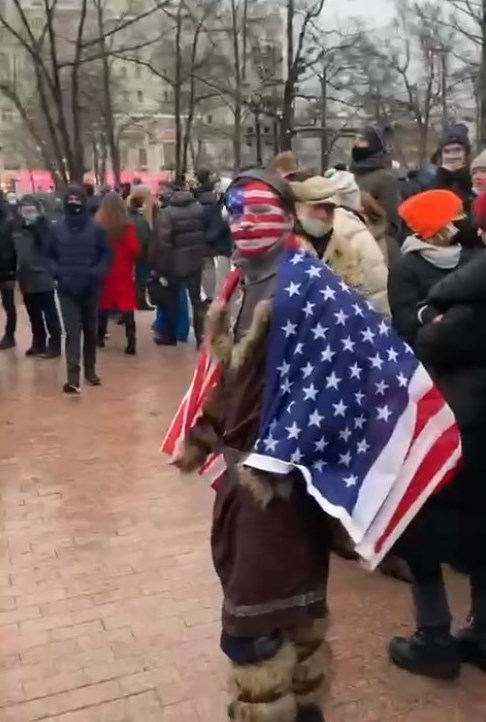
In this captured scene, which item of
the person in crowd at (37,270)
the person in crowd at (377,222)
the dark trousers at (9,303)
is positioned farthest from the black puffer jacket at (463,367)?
the dark trousers at (9,303)

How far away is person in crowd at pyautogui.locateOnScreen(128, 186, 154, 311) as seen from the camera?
12.1 metres

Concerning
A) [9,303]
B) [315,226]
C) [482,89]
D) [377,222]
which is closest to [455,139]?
[377,222]

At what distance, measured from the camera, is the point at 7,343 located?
10.9 m

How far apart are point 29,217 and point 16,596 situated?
19.5ft

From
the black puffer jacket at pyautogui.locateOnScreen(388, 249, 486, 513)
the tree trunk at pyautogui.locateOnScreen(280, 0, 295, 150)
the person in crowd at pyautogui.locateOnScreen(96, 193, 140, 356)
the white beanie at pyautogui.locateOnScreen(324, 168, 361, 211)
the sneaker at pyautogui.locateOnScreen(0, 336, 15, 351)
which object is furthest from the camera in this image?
the tree trunk at pyautogui.locateOnScreen(280, 0, 295, 150)

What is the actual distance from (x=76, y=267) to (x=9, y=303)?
99.0 inches

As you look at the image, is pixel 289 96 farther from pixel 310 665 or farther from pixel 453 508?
pixel 310 665

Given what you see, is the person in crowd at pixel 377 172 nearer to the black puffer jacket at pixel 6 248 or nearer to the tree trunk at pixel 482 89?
the black puffer jacket at pixel 6 248

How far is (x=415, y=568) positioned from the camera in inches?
146

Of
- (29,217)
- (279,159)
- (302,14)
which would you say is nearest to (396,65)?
(302,14)

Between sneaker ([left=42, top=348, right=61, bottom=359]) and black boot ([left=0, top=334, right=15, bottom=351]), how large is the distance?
0.71 meters

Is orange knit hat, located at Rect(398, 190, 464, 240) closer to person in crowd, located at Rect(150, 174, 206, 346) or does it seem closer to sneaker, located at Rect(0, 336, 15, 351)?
person in crowd, located at Rect(150, 174, 206, 346)

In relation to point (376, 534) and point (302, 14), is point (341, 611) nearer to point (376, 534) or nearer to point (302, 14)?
point (376, 534)

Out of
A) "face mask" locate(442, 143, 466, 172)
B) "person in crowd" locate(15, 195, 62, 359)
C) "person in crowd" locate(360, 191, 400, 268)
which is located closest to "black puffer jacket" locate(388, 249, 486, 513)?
"person in crowd" locate(360, 191, 400, 268)
